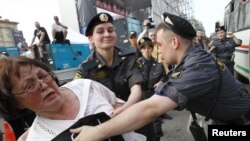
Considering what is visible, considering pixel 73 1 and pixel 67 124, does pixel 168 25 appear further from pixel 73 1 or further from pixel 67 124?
pixel 73 1

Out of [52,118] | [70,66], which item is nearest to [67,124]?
[52,118]

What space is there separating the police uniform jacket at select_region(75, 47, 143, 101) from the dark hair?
0.86 meters

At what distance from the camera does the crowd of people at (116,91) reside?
1.42 meters

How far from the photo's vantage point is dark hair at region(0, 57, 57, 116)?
1379mm

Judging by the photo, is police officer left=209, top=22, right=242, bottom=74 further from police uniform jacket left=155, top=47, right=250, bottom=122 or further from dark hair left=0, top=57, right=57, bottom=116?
dark hair left=0, top=57, right=57, bottom=116

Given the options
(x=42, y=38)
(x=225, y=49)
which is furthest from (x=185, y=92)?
(x=42, y=38)

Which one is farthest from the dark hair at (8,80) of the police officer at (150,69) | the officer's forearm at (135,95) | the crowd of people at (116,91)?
the police officer at (150,69)

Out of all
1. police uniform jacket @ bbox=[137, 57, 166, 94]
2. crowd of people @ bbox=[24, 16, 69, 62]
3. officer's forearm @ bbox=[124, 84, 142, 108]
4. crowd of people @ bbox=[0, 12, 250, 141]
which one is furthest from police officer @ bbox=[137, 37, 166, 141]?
crowd of people @ bbox=[24, 16, 69, 62]

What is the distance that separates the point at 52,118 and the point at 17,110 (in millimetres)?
200

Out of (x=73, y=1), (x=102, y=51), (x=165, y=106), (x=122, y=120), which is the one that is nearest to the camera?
(x=122, y=120)

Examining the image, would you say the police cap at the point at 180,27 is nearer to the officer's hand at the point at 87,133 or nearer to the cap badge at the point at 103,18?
the cap badge at the point at 103,18

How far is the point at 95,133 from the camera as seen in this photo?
1356 millimetres

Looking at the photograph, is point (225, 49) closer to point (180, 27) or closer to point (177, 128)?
point (177, 128)

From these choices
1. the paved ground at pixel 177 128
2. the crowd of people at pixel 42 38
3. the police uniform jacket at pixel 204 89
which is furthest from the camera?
the crowd of people at pixel 42 38
